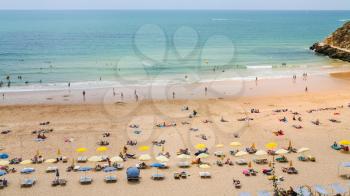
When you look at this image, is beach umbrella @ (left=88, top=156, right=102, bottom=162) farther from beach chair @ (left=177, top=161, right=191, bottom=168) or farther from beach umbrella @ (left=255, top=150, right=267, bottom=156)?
beach umbrella @ (left=255, top=150, right=267, bottom=156)

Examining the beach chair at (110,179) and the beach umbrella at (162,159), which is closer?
the beach chair at (110,179)

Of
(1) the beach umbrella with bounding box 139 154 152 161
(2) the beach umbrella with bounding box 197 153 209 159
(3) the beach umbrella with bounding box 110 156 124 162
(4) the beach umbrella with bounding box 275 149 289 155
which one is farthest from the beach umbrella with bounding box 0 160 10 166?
(4) the beach umbrella with bounding box 275 149 289 155

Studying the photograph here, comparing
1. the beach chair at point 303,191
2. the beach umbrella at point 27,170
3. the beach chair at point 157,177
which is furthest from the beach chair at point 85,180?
the beach chair at point 303,191

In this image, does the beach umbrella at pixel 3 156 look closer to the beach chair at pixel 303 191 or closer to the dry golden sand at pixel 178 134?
the dry golden sand at pixel 178 134

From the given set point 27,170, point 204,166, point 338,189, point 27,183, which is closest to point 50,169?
point 27,170

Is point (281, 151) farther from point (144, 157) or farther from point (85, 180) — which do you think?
point (85, 180)
